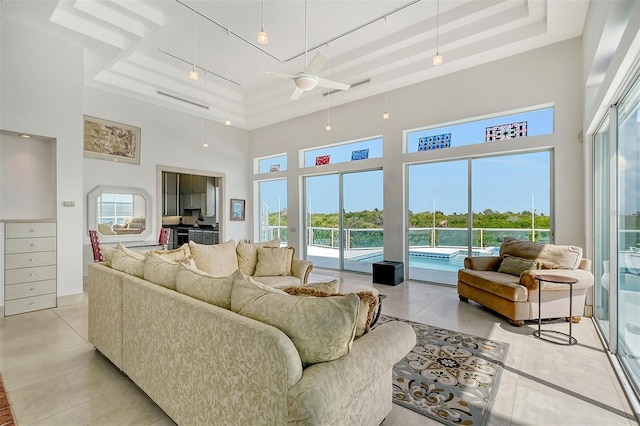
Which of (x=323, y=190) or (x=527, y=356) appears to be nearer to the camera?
(x=527, y=356)

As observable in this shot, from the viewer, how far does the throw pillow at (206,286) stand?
166cm

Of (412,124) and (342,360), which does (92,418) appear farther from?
(412,124)

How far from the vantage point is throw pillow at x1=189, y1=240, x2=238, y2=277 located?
3.72 metres

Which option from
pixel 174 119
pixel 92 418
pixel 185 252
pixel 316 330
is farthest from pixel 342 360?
pixel 174 119

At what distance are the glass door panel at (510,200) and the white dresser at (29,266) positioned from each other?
6.57 metres

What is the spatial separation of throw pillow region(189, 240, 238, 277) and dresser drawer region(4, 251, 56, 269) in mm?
2150

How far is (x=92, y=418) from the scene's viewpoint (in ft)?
6.22

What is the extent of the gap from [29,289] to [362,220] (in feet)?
18.3

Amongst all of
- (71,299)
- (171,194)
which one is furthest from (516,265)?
(171,194)

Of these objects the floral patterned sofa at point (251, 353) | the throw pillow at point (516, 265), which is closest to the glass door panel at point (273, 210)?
the throw pillow at point (516, 265)

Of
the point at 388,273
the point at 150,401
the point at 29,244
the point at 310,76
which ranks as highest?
the point at 310,76

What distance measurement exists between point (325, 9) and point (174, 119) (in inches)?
173

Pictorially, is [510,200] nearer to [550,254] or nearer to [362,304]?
[550,254]

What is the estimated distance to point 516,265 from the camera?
3.95m
